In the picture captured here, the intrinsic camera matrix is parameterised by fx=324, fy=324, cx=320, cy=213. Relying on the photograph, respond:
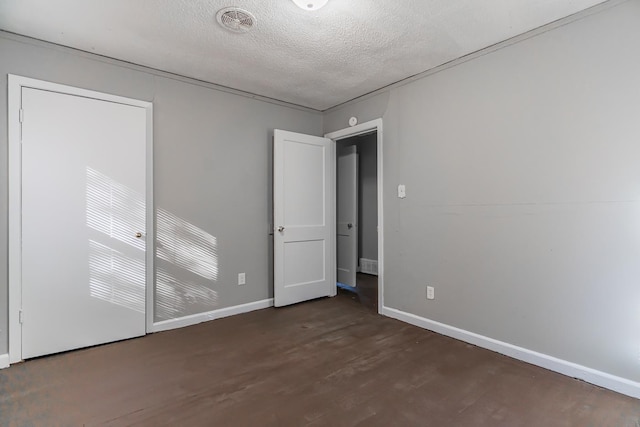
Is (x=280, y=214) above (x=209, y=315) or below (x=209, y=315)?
above

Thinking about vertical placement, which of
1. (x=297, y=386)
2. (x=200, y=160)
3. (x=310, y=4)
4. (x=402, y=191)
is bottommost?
(x=297, y=386)

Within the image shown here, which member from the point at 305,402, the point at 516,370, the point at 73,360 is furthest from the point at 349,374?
the point at 73,360

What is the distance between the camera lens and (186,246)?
3.22 meters

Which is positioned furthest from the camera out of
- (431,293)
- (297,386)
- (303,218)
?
(303,218)

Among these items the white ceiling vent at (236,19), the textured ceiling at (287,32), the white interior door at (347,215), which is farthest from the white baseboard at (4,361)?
the white interior door at (347,215)

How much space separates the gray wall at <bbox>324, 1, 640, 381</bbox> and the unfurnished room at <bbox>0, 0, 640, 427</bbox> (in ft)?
0.04

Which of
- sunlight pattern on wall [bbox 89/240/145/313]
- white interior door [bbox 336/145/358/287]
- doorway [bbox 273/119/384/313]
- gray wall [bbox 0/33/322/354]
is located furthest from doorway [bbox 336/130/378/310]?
sunlight pattern on wall [bbox 89/240/145/313]

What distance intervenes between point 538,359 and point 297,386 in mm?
1763

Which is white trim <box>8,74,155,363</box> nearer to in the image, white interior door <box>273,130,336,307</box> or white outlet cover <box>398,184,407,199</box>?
white interior door <box>273,130,336,307</box>

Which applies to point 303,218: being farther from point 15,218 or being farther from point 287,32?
point 15,218

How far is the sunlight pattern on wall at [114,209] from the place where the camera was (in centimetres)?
268

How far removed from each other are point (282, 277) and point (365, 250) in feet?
8.64

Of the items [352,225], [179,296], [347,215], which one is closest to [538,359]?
[352,225]

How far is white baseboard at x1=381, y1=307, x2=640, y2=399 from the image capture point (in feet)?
6.62
